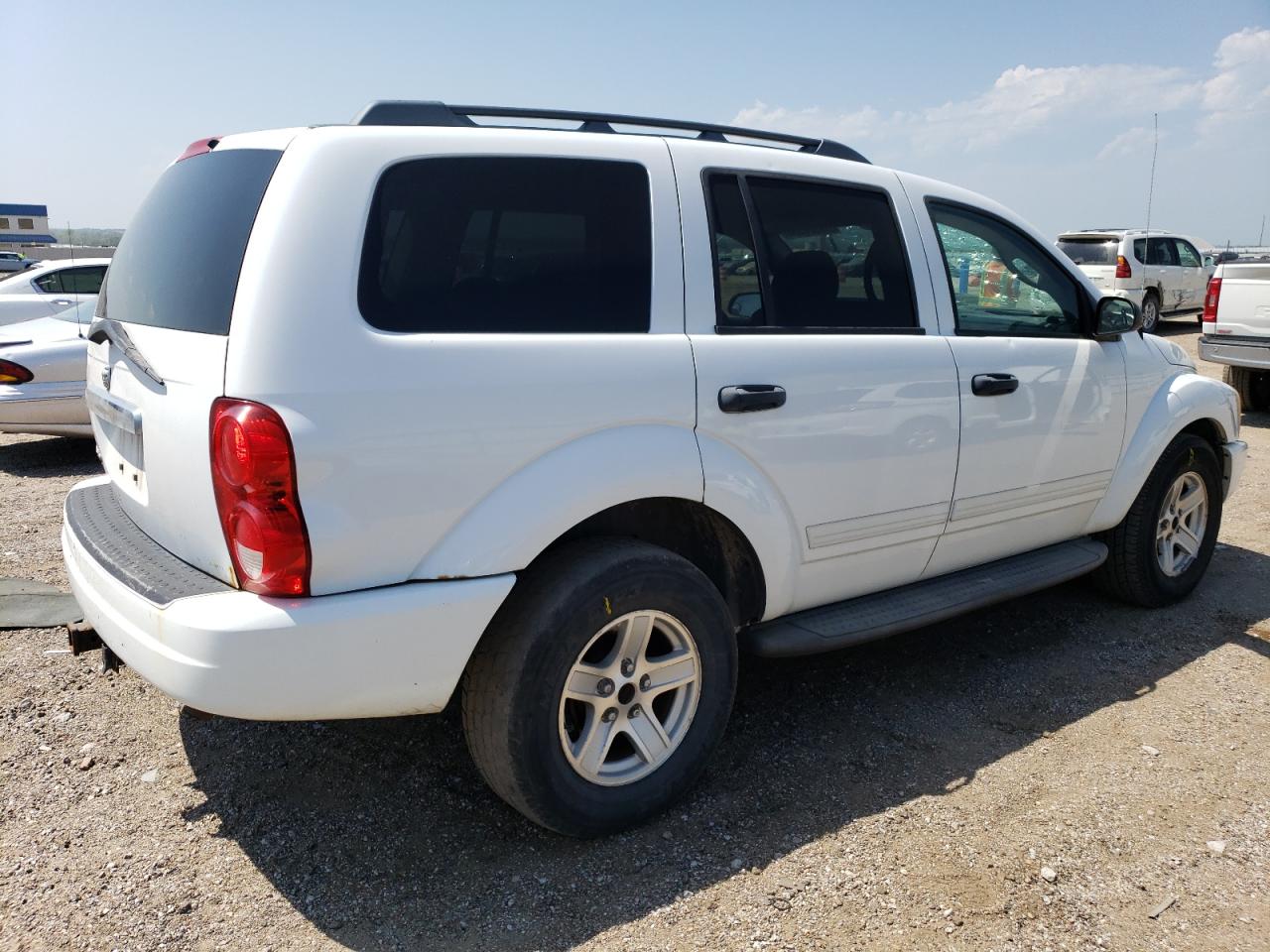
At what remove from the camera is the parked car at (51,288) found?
927 centimetres

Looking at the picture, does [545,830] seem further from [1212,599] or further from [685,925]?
[1212,599]

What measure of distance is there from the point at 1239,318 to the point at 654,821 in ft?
31.5

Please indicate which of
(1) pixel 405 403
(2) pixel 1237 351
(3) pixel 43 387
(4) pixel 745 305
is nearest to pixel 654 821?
(1) pixel 405 403

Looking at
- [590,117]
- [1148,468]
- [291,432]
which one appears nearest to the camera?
[291,432]

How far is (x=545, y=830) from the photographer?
2.87 meters

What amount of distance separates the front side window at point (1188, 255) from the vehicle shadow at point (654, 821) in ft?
55.9

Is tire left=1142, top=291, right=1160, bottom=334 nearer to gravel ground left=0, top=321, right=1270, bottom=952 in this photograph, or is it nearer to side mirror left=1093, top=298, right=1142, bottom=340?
side mirror left=1093, top=298, right=1142, bottom=340

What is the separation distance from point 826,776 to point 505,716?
4.03 feet

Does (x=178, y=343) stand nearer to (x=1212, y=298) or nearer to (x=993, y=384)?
(x=993, y=384)

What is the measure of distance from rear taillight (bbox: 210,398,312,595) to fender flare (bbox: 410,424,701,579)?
30 cm

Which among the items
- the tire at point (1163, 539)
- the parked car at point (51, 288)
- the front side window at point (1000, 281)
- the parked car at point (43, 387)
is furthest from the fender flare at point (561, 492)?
the parked car at point (51, 288)

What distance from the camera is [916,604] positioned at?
3572mm

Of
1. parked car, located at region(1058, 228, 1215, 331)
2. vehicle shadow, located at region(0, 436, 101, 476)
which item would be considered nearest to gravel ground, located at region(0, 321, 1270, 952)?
vehicle shadow, located at region(0, 436, 101, 476)

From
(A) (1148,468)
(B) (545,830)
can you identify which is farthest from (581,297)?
(A) (1148,468)
